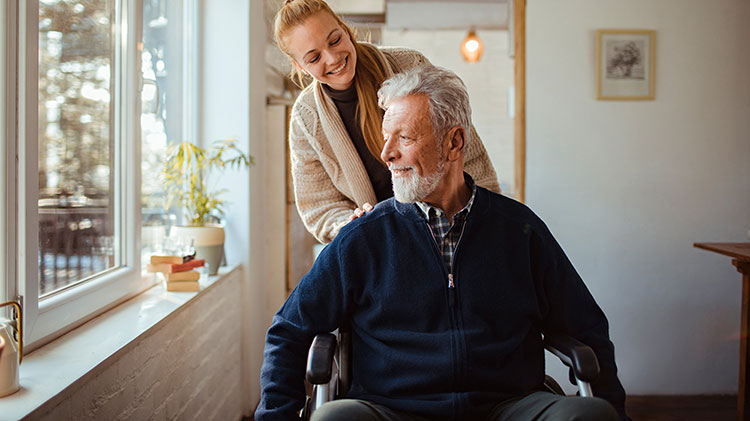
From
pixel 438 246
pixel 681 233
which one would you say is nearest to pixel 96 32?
pixel 438 246

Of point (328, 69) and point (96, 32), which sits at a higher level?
point (96, 32)

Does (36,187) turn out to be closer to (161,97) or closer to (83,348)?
(83,348)

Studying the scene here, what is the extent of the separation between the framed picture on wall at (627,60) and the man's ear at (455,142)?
6.13 ft

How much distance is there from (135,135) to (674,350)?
2.93m

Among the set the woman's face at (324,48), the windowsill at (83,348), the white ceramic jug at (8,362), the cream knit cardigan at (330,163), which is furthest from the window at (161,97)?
the white ceramic jug at (8,362)

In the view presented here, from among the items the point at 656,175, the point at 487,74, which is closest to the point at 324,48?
the point at 656,175

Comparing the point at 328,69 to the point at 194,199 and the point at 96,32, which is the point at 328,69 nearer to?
the point at 96,32

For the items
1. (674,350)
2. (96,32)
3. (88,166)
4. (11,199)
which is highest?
(96,32)

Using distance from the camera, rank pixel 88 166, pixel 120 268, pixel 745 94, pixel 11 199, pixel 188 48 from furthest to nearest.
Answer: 1. pixel 745 94
2. pixel 188 48
3. pixel 120 268
4. pixel 88 166
5. pixel 11 199

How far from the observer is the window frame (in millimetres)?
1388

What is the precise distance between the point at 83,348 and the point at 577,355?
1217 mm

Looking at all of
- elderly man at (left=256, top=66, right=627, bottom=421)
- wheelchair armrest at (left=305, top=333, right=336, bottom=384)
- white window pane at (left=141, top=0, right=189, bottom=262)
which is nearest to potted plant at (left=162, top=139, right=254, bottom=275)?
white window pane at (left=141, top=0, right=189, bottom=262)

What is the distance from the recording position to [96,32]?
1889mm

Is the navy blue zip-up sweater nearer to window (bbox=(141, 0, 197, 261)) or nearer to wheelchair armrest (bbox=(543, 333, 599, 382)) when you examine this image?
wheelchair armrest (bbox=(543, 333, 599, 382))
